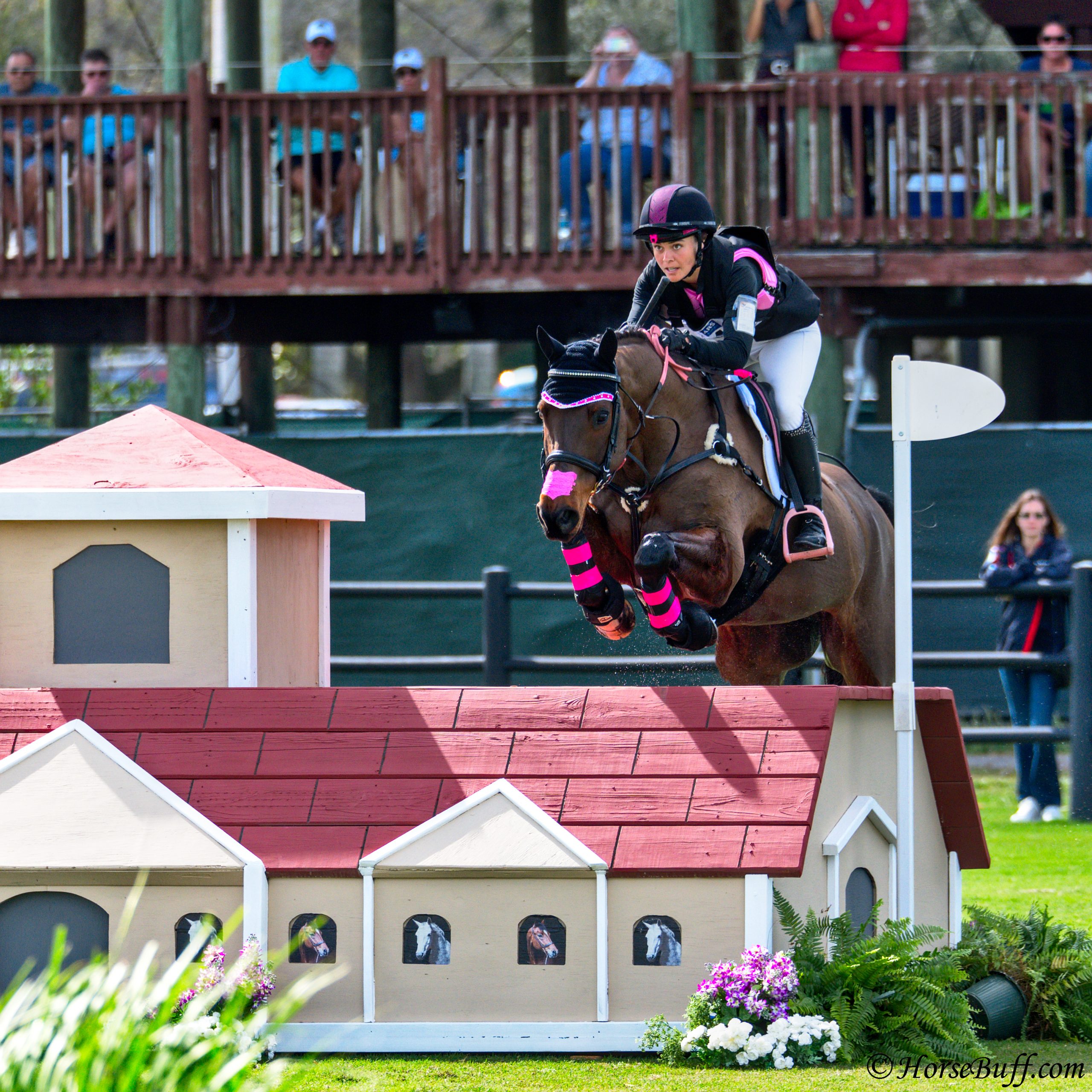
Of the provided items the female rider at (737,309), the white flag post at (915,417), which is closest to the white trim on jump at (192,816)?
the white flag post at (915,417)

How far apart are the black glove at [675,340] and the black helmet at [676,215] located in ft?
1.01

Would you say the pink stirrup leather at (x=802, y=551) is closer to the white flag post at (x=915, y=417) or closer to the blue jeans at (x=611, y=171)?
the white flag post at (x=915, y=417)

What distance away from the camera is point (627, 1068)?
3.94m

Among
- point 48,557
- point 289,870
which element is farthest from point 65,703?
point 289,870

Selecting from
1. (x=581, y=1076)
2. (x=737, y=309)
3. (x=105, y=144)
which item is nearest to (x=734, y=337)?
(x=737, y=309)

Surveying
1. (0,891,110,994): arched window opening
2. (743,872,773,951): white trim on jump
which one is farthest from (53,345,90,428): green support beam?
(743,872,773,951): white trim on jump

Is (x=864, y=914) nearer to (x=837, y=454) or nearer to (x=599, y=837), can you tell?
(x=599, y=837)

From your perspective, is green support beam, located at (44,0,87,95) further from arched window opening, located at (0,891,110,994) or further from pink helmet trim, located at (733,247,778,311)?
arched window opening, located at (0,891,110,994)

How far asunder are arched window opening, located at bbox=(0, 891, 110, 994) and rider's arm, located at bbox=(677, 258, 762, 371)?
242 cm

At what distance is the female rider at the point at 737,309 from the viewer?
207 inches

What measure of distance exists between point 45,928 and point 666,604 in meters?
1.93

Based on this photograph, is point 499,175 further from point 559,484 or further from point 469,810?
point 469,810

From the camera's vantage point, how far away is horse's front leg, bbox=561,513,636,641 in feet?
16.6

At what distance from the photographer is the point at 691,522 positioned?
5234 mm
